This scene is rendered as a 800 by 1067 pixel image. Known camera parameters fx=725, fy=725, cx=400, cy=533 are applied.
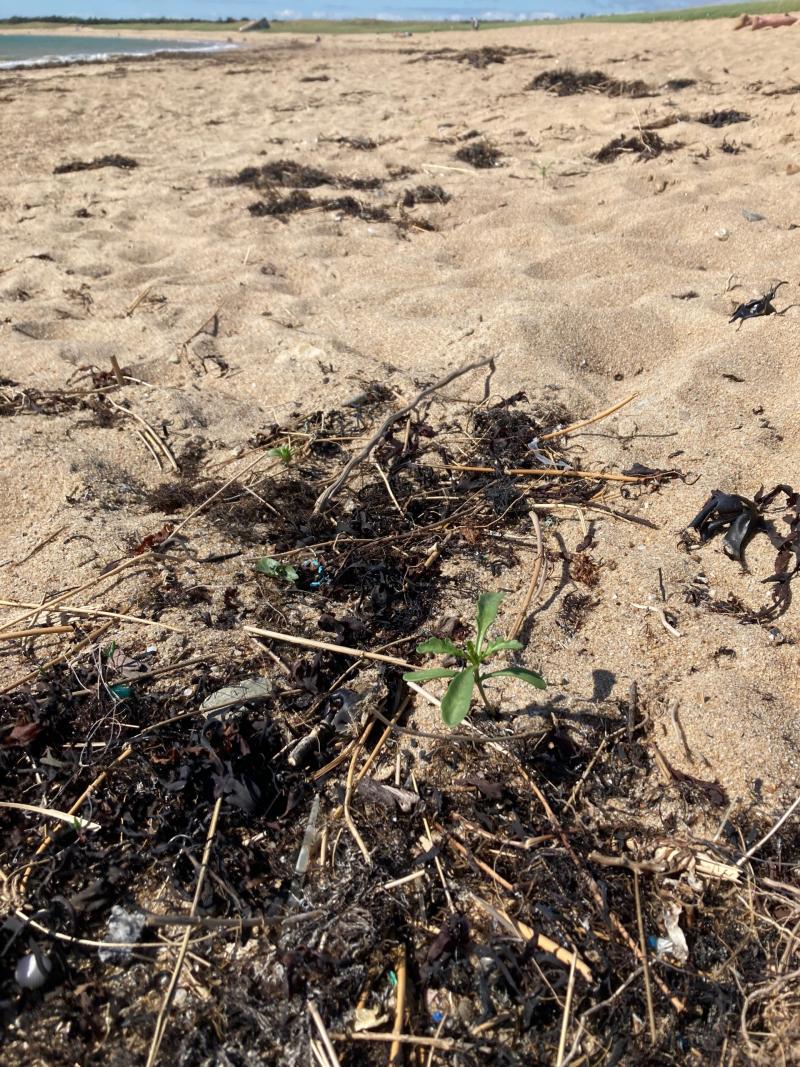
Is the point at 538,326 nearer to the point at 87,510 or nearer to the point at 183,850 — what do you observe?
the point at 87,510

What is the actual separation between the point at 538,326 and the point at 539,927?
2.26m

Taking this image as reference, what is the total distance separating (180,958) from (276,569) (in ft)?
3.09

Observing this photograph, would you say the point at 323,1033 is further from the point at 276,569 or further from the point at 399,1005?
the point at 276,569

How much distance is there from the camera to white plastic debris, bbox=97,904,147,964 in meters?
1.27

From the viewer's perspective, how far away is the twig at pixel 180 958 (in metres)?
1.17

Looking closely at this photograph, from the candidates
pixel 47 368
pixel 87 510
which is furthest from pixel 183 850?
pixel 47 368

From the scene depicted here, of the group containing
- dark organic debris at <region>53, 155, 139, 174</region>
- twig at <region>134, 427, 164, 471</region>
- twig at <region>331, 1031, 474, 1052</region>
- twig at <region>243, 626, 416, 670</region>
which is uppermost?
dark organic debris at <region>53, 155, 139, 174</region>

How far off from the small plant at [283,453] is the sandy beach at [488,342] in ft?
0.40

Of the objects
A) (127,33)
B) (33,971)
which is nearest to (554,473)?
(33,971)

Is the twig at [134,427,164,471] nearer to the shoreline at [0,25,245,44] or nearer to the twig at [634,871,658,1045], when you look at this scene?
the twig at [634,871,658,1045]

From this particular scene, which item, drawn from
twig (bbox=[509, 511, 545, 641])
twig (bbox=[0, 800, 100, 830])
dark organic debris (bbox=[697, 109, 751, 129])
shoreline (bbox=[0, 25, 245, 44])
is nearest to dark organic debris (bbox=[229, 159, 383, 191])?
dark organic debris (bbox=[697, 109, 751, 129])

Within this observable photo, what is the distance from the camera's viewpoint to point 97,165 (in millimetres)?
5914

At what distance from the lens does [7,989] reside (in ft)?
4.05

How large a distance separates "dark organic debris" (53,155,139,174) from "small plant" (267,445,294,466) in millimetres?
4660
